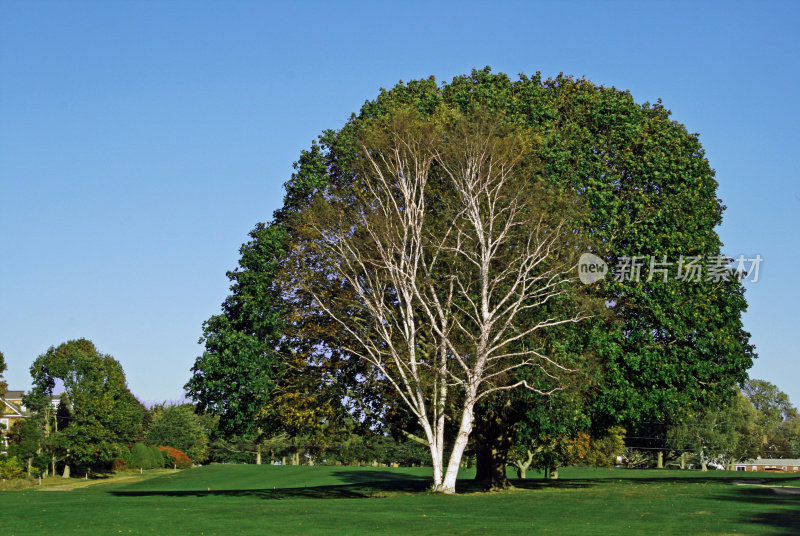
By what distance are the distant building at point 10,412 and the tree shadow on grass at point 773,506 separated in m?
65.6

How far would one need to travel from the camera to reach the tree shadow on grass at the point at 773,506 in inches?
816

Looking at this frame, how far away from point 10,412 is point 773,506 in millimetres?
108589

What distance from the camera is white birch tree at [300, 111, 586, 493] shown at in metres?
34.3

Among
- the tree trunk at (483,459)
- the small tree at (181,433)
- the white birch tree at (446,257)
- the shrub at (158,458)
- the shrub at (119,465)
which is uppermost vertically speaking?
the white birch tree at (446,257)

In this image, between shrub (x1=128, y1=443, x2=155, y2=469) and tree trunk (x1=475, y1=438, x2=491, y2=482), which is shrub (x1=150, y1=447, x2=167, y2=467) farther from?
tree trunk (x1=475, y1=438, x2=491, y2=482)

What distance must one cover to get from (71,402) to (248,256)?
181 ft

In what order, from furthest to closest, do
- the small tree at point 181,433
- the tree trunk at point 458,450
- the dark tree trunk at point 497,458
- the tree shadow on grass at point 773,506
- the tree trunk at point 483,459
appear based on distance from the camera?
1. the small tree at point 181,433
2. the tree trunk at point 483,459
3. the dark tree trunk at point 497,458
4. the tree trunk at point 458,450
5. the tree shadow on grass at point 773,506

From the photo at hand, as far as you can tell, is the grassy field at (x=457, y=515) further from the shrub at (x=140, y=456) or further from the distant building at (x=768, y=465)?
the distant building at (x=768, y=465)

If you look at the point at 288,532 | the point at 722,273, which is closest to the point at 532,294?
the point at 722,273

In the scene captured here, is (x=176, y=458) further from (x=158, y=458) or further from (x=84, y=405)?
(x=84, y=405)

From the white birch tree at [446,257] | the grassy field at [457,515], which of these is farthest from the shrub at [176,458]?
the white birch tree at [446,257]

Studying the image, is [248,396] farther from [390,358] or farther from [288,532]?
[288,532]

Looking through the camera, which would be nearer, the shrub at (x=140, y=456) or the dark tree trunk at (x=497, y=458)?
the dark tree trunk at (x=497, y=458)

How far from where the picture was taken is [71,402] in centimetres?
8594
